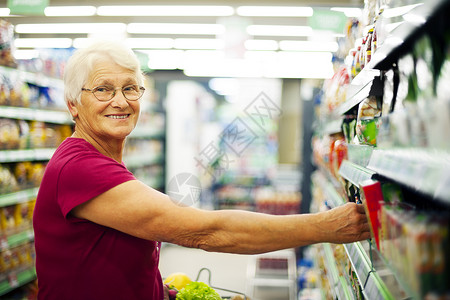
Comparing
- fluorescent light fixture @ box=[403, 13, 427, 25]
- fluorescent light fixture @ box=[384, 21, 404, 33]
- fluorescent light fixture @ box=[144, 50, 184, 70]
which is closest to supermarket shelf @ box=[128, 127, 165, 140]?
fluorescent light fixture @ box=[144, 50, 184, 70]

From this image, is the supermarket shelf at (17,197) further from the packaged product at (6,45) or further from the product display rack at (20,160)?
the packaged product at (6,45)

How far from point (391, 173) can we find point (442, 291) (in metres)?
0.29

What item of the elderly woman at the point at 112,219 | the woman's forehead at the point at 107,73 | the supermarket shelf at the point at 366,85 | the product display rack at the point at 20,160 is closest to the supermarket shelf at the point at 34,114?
the product display rack at the point at 20,160

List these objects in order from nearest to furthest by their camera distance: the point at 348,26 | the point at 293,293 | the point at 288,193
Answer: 1. the point at 348,26
2. the point at 293,293
3. the point at 288,193

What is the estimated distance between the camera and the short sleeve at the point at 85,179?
49.4 inches

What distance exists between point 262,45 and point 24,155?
6.47 meters

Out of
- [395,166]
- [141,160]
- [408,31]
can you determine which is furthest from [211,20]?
[395,166]

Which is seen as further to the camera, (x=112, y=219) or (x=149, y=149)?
(x=149, y=149)

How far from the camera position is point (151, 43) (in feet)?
29.5

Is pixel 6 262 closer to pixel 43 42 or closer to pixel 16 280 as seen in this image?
pixel 16 280

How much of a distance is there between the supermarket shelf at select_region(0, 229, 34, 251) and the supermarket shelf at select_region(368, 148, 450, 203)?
11.2 ft

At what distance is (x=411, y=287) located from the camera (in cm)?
69

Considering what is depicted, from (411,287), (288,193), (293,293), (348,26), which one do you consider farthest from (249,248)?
(288,193)

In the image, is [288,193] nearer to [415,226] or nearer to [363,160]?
[363,160]
